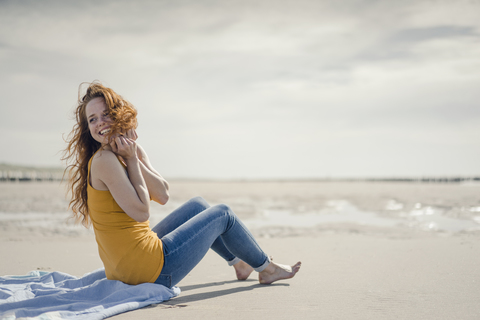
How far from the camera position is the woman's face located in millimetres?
→ 2559

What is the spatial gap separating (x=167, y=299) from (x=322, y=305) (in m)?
1.14

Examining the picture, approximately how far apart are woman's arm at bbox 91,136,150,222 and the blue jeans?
38 centimetres

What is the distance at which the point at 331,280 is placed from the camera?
3451 mm

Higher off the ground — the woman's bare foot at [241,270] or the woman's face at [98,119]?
the woman's face at [98,119]

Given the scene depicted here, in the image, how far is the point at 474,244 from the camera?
526 cm

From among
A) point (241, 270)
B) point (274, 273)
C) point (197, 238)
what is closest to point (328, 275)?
point (274, 273)

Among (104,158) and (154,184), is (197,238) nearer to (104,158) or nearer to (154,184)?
(154,184)

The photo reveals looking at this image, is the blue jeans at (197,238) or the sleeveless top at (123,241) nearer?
the sleeveless top at (123,241)

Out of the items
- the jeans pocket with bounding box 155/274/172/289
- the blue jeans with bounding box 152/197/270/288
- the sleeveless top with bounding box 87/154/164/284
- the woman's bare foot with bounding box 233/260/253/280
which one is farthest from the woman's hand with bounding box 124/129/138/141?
the woman's bare foot with bounding box 233/260/253/280

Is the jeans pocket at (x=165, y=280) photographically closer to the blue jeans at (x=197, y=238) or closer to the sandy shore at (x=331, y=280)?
the blue jeans at (x=197, y=238)

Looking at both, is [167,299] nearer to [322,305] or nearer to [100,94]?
[322,305]

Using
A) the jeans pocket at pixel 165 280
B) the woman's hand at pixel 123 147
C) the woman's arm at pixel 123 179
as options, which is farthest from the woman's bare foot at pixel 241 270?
the woman's hand at pixel 123 147

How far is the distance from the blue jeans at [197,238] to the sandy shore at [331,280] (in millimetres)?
235

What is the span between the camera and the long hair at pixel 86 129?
8.43 ft
